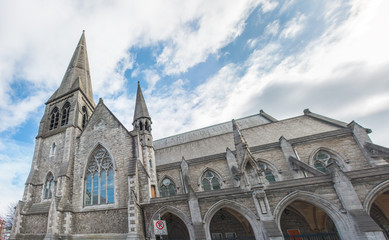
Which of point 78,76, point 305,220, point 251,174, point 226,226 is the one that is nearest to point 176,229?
point 226,226

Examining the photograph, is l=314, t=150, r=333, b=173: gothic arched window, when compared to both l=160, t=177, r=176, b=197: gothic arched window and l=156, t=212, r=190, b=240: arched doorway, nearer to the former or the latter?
l=156, t=212, r=190, b=240: arched doorway

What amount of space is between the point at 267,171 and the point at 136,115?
12.6 meters

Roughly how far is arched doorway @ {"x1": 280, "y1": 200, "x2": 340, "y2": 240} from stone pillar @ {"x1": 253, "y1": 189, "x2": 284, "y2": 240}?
3.37m

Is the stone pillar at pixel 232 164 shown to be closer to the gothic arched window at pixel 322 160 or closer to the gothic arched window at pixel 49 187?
the gothic arched window at pixel 322 160

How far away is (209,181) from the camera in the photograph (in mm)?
14766

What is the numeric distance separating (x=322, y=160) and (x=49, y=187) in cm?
2180

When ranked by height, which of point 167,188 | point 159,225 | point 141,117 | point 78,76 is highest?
point 78,76

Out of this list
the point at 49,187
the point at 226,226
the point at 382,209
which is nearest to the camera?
the point at 382,209

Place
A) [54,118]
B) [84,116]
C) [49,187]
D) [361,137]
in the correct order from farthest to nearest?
[84,116], [54,118], [49,187], [361,137]

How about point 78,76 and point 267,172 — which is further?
point 78,76

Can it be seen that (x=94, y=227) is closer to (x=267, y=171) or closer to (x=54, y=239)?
(x=54, y=239)

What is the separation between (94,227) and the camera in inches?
440

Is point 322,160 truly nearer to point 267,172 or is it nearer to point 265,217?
point 267,172

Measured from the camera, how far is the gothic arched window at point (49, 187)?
13.8 meters
